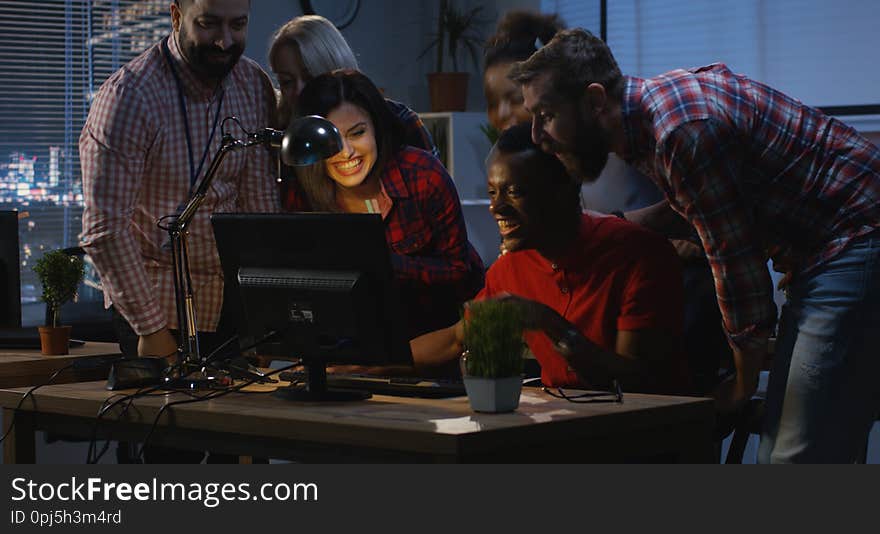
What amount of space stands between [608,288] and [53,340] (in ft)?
5.08

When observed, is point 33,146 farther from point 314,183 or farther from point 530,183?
point 530,183

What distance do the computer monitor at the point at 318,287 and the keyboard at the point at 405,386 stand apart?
78mm

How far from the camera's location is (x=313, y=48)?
304 cm

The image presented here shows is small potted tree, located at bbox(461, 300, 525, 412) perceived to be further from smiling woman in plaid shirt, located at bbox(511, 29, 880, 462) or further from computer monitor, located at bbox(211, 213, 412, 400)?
smiling woman in plaid shirt, located at bbox(511, 29, 880, 462)

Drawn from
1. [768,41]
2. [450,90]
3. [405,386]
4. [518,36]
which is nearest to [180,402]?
[405,386]

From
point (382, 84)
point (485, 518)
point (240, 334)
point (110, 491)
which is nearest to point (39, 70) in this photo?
point (382, 84)

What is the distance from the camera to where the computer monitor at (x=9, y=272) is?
3.33 m

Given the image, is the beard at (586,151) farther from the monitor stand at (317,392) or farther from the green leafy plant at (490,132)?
the green leafy plant at (490,132)

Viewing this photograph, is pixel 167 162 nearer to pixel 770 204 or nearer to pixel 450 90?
pixel 770 204

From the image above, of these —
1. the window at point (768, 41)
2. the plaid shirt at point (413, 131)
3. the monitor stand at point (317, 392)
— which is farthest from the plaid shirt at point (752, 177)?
the window at point (768, 41)

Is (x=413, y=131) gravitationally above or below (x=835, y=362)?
above

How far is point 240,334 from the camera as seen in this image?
2535 mm

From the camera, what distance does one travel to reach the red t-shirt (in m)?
2.47

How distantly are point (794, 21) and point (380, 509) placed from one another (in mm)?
3759
